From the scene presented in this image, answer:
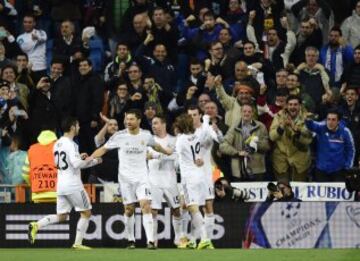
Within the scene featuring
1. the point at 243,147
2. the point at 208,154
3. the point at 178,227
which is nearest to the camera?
the point at 208,154

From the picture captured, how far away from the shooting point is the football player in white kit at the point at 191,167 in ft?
72.5

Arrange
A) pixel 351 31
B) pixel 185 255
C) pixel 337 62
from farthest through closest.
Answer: pixel 351 31 < pixel 337 62 < pixel 185 255

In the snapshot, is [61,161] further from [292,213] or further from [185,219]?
[292,213]

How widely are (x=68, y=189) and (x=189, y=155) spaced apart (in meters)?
2.08

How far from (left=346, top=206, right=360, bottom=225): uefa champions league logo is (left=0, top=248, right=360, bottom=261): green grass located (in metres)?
2.12

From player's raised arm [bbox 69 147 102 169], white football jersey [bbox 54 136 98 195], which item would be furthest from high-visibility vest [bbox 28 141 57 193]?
player's raised arm [bbox 69 147 102 169]

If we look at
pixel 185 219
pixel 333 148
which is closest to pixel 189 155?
pixel 185 219

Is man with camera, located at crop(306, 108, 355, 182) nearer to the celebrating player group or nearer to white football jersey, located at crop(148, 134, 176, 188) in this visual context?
the celebrating player group

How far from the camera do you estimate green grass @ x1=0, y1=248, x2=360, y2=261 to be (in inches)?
738

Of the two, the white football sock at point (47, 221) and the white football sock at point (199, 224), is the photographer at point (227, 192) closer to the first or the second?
the white football sock at point (199, 224)

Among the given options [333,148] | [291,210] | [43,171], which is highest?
[333,148]

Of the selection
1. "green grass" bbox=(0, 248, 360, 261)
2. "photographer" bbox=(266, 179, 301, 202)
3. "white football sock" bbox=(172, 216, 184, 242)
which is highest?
"photographer" bbox=(266, 179, 301, 202)

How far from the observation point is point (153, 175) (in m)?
23.0

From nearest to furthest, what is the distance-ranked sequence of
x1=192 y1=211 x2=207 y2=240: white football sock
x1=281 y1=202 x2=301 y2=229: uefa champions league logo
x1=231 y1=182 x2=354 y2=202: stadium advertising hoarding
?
x1=192 y1=211 x2=207 y2=240: white football sock, x1=281 y1=202 x2=301 y2=229: uefa champions league logo, x1=231 y1=182 x2=354 y2=202: stadium advertising hoarding
